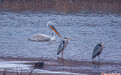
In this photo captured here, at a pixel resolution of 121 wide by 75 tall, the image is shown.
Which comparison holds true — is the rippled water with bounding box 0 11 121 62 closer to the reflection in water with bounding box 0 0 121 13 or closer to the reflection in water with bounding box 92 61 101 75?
the reflection in water with bounding box 92 61 101 75

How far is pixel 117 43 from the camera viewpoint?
50.4 feet

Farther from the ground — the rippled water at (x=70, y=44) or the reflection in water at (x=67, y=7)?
the reflection in water at (x=67, y=7)

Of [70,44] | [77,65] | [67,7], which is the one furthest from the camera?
[67,7]

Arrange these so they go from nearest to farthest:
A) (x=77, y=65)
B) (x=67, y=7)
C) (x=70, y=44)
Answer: (x=77, y=65) → (x=70, y=44) → (x=67, y=7)

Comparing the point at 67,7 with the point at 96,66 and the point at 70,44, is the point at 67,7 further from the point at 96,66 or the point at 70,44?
the point at 96,66

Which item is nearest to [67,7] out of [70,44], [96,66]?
[70,44]

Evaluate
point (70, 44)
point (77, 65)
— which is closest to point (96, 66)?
point (77, 65)

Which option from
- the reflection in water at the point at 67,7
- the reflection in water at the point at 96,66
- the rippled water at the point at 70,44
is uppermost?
the reflection in water at the point at 67,7

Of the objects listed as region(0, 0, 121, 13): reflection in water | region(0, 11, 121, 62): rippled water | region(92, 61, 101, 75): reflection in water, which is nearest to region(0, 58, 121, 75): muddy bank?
region(92, 61, 101, 75): reflection in water

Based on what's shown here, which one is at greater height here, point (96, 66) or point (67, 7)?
point (67, 7)

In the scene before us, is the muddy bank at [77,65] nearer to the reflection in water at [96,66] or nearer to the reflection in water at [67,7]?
the reflection in water at [96,66]

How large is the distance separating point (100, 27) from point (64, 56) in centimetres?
1005

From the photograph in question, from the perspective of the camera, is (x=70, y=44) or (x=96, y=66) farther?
(x=70, y=44)

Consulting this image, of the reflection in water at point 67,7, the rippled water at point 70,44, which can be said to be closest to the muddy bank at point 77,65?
the rippled water at point 70,44
